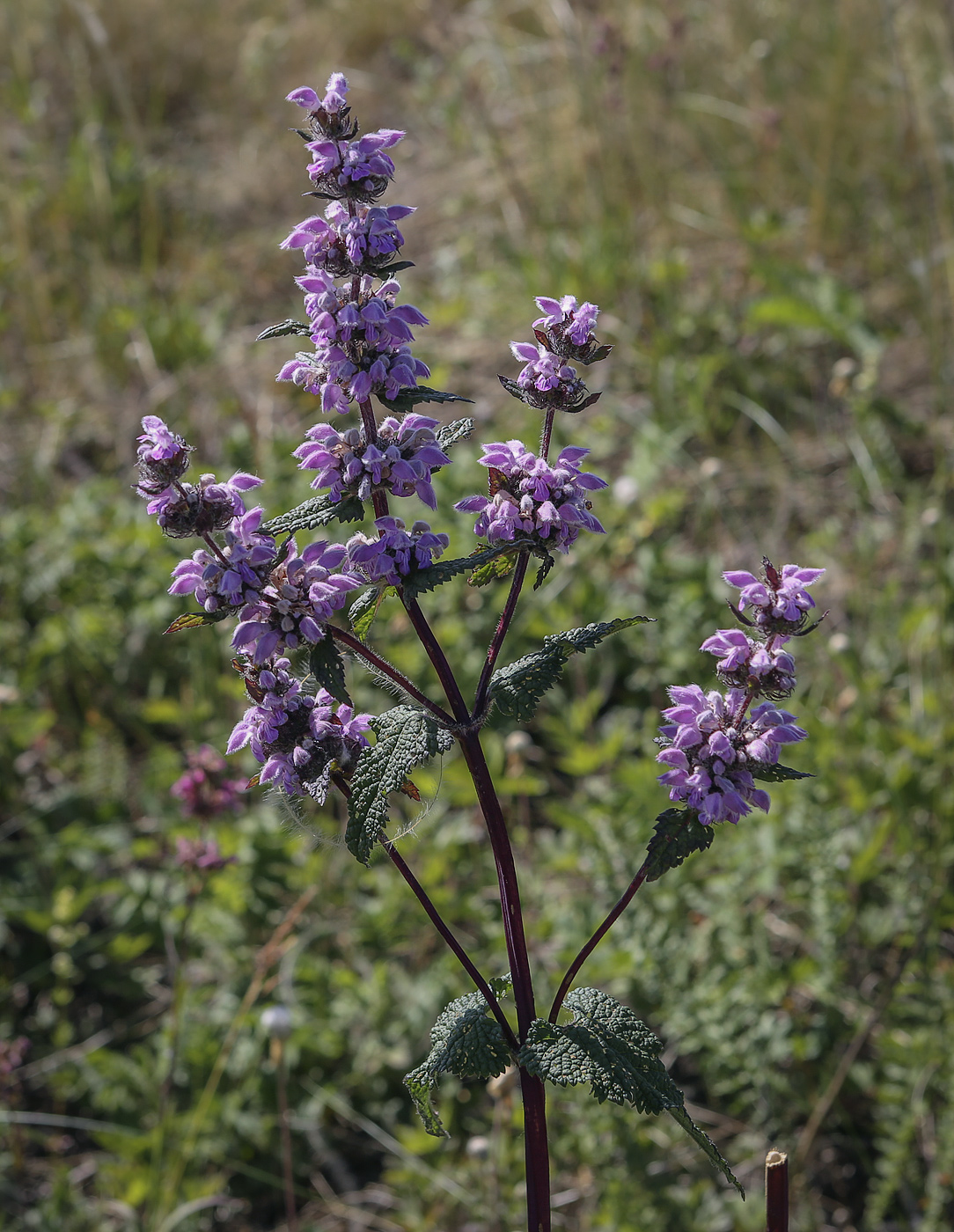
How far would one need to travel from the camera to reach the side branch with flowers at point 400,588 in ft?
3.68

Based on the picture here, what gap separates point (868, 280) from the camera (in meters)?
4.79

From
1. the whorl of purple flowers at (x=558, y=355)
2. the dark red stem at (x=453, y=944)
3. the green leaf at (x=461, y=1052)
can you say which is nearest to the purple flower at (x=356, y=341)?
the whorl of purple flowers at (x=558, y=355)

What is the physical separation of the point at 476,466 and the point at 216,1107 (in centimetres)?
231

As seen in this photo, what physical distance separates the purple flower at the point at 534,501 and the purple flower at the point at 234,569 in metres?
0.22

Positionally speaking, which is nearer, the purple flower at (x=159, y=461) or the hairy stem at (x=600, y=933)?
the purple flower at (x=159, y=461)

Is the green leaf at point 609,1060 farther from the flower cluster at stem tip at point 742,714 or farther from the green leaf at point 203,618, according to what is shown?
the green leaf at point 203,618

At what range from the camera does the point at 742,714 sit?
1228 millimetres

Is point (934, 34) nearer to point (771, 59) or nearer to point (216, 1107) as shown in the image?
point (771, 59)

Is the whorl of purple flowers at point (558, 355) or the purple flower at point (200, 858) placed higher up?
the whorl of purple flowers at point (558, 355)

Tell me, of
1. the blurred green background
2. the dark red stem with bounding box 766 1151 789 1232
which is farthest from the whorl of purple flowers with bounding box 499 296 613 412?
the dark red stem with bounding box 766 1151 789 1232

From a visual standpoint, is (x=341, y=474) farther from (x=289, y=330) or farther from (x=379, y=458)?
(x=289, y=330)

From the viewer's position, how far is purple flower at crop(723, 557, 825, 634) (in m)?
→ 1.14

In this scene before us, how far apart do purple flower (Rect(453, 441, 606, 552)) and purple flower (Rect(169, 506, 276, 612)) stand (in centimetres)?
22

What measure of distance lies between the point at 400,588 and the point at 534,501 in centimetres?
17
